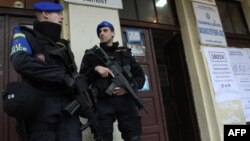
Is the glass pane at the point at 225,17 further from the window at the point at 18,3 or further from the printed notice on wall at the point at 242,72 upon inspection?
the window at the point at 18,3

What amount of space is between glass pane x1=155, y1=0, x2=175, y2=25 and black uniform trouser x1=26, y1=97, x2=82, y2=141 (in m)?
2.83

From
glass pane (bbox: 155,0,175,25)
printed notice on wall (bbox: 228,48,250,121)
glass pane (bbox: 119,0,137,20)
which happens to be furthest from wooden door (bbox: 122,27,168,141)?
printed notice on wall (bbox: 228,48,250,121)

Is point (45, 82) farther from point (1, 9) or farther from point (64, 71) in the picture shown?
point (1, 9)

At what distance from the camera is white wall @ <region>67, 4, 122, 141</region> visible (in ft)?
10.2

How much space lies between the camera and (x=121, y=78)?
2445mm

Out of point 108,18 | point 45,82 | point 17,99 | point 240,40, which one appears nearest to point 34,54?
point 45,82

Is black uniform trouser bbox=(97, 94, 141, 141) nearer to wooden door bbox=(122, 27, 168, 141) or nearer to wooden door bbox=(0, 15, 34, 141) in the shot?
wooden door bbox=(0, 15, 34, 141)

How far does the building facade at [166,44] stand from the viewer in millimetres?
3170

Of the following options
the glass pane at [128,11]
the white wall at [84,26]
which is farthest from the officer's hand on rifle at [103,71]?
the glass pane at [128,11]

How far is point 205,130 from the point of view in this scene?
13.1ft

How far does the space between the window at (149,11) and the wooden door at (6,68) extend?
150 cm

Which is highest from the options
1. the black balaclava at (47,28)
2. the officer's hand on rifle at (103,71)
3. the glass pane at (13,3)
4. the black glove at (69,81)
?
the glass pane at (13,3)

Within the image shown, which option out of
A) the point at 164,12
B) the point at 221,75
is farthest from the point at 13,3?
the point at 221,75

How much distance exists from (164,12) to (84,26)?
1779 millimetres
